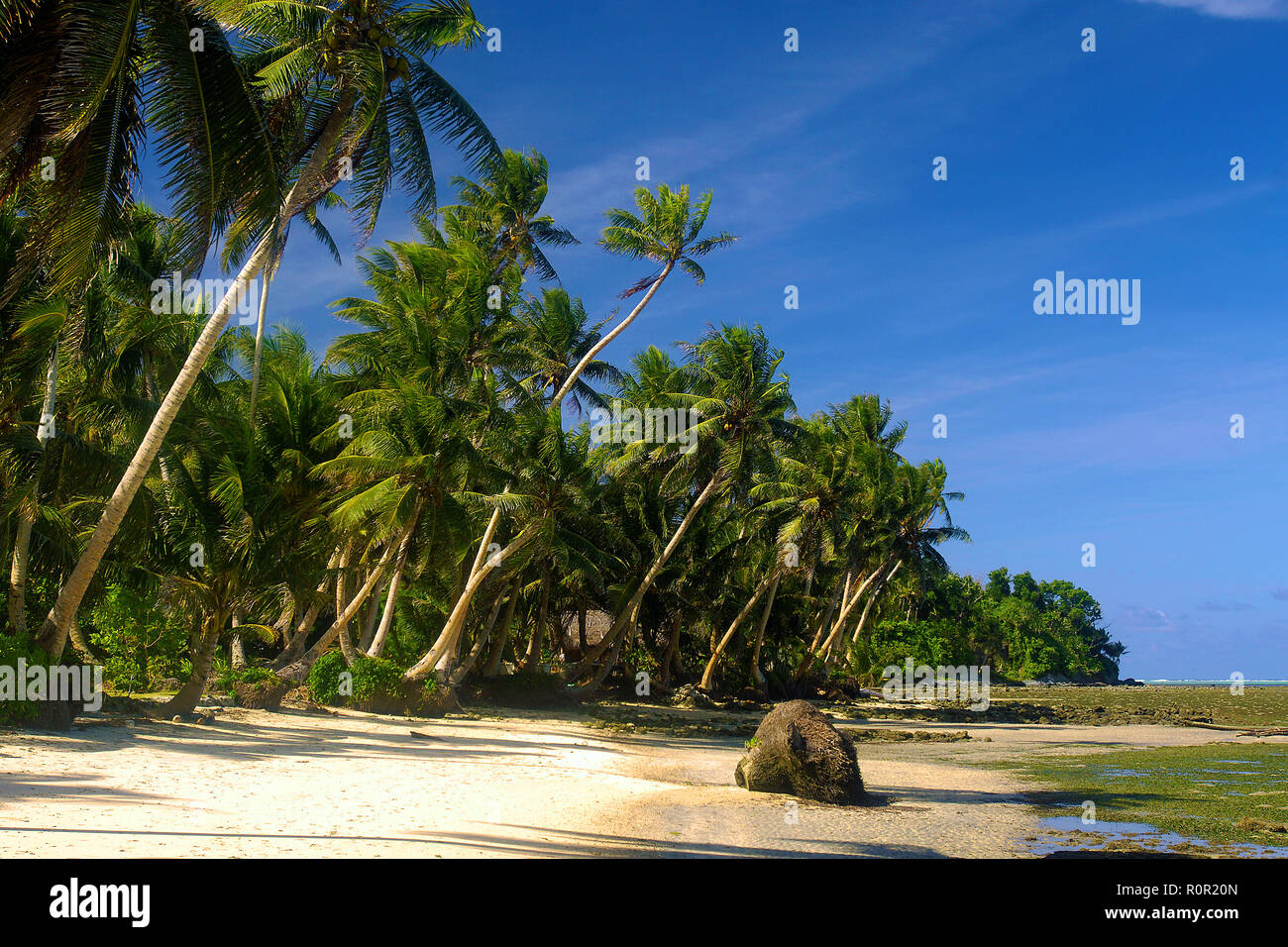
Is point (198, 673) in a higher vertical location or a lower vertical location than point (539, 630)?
higher

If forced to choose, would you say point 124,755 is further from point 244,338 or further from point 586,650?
point 586,650

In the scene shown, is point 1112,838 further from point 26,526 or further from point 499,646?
point 499,646

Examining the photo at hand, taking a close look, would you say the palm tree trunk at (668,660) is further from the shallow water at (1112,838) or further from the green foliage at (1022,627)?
the shallow water at (1112,838)

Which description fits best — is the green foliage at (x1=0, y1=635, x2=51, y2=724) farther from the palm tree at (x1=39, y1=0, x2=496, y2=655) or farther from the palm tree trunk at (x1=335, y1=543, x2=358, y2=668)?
the palm tree trunk at (x1=335, y1=543, x2=358, y2=668)

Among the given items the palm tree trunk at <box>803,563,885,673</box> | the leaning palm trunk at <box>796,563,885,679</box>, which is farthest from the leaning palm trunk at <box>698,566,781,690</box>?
the palm tree trunk at <box>803,563,885,673</box>

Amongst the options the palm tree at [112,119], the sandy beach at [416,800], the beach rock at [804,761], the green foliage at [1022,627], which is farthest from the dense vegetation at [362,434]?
the green foliage at [1022,627]

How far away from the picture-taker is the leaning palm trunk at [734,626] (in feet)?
116

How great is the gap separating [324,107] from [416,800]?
362 inches

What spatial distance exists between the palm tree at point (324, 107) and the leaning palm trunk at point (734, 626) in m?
25.7

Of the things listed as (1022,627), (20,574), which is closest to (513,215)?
(20,574)

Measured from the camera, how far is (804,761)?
1230 cm

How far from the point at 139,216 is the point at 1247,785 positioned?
84.8 ft

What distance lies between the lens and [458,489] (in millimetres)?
23484

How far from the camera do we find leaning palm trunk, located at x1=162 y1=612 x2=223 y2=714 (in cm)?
1580
